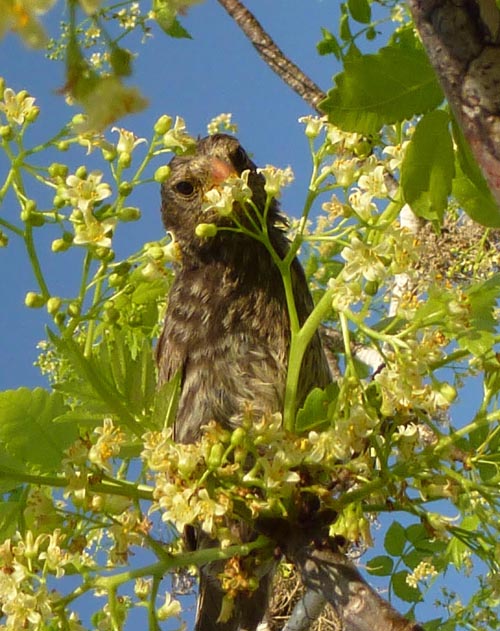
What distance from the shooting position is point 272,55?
216 centimetres

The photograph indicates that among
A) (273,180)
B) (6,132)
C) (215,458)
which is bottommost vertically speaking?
(215,458)

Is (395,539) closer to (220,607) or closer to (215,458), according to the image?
(220,607)

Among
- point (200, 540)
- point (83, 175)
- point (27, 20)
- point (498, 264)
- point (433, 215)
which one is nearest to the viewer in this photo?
point (27, 20)

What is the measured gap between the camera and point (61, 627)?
750 mm

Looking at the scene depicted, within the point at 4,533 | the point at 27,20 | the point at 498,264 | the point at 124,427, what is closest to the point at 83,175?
the point at 124,427

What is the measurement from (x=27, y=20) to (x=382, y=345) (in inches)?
22.1

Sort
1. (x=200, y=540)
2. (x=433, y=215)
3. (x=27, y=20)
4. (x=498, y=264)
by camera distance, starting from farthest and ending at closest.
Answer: (x=498, y=264) < (x=200, y=540) < (x=433, y=215) < (x=27, y=20)

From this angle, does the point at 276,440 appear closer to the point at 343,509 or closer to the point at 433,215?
the point at 343,509

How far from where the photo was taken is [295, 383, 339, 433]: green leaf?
76cm

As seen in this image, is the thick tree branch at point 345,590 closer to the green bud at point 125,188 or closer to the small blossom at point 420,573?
the green bud at point 125,188

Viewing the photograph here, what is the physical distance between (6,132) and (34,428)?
273 millimetres

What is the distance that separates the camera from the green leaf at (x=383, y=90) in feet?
2.03

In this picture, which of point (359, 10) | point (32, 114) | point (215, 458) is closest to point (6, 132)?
point (32, 114)

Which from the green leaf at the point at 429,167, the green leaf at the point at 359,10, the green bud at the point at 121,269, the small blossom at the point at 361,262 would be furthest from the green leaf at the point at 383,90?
the green leaf at the point at 359,10
